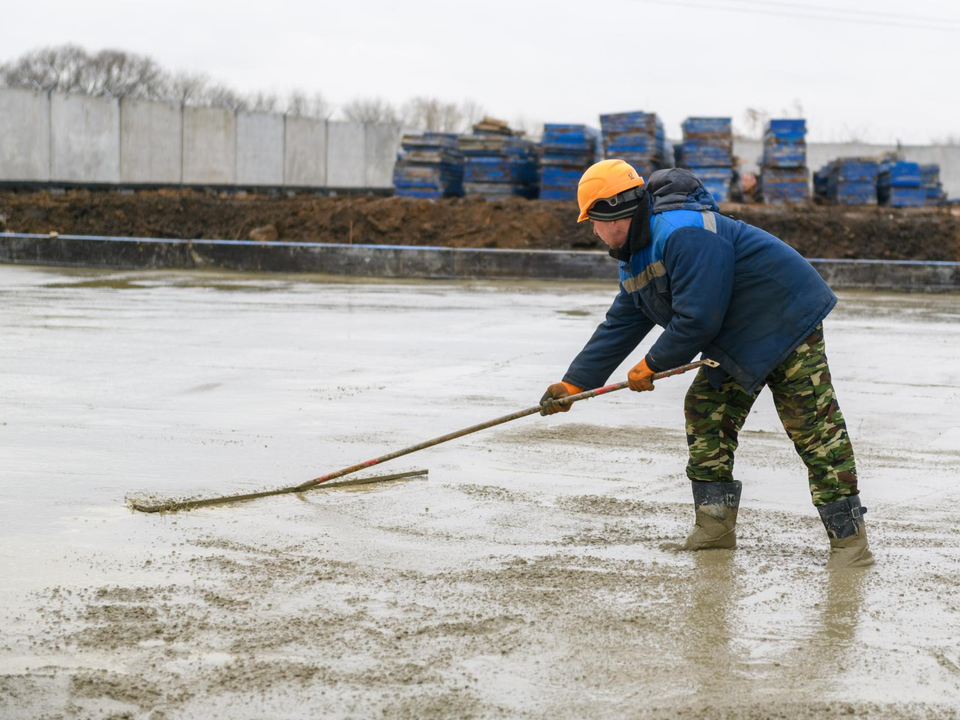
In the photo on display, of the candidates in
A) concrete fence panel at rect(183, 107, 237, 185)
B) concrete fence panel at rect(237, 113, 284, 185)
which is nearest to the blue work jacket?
concrete fence panel at rect(183, 107, 237, 185)

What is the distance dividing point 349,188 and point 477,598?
26.7m

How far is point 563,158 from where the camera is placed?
21.7 metres

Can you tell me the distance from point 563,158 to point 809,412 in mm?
18190

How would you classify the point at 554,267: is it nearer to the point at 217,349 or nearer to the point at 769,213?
the point at 769,213

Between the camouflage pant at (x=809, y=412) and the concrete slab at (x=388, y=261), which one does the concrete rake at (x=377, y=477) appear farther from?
the concrete slab at (x=388, y=261)

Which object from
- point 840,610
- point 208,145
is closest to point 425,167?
point 208,145

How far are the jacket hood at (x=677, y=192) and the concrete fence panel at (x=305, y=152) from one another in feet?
85.0

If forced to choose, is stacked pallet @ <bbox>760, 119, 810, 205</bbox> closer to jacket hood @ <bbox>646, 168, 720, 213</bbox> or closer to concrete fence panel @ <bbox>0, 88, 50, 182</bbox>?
concrete fence panel @ <bbox>0, 88, 50, 182</bbox>

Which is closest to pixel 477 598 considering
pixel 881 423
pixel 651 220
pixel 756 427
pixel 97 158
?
pixel 651 220

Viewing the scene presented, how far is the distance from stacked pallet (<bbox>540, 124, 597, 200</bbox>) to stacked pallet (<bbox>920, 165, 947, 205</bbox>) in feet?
24.5

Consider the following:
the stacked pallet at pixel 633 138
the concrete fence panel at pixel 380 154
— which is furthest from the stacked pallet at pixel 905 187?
the concrete fence panel at pixel 380 154

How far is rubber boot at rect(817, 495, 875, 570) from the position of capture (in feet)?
13.0

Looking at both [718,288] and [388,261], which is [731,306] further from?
[388,261]

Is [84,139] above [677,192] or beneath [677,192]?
above
